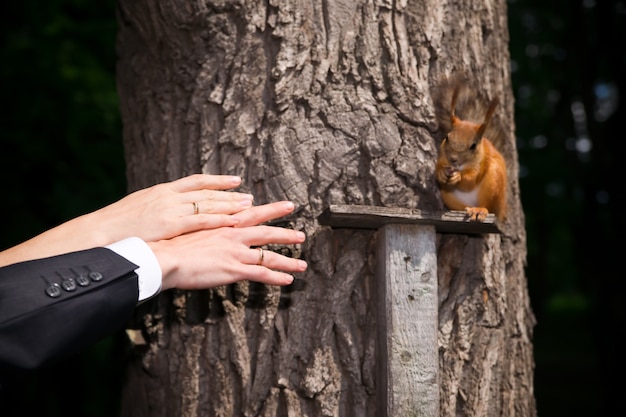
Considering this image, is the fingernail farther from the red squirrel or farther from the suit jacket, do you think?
the red squirrel

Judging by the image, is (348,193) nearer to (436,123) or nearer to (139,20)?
(436,123)

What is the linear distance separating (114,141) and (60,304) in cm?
321

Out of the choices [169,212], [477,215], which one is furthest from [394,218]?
[169,212]

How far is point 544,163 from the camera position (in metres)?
5.44

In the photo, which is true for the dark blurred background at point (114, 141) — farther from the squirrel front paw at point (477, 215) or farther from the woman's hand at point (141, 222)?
the squirrel front paw at point (477, 215)

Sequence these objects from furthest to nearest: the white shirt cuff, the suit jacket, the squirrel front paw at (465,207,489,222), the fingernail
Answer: the squirrel front paw at (465,207,489,222) < the fingernail < the white shirt cuff < the suit jacket

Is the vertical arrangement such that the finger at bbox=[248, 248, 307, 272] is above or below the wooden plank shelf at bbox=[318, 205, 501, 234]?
below

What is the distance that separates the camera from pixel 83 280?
4.60 ft

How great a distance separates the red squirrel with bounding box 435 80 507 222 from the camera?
73.7 inches

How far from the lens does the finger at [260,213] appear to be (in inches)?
65.5

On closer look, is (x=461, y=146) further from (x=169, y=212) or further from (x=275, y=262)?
(x=169, y=212)

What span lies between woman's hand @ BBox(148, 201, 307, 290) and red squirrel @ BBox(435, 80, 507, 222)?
51cm

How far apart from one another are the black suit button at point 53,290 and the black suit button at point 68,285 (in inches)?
0.4

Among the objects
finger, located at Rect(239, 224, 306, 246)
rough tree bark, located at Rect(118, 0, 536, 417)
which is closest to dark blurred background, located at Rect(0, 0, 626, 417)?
rough tree bark, located at Rect(118, 0, 536, 417)
